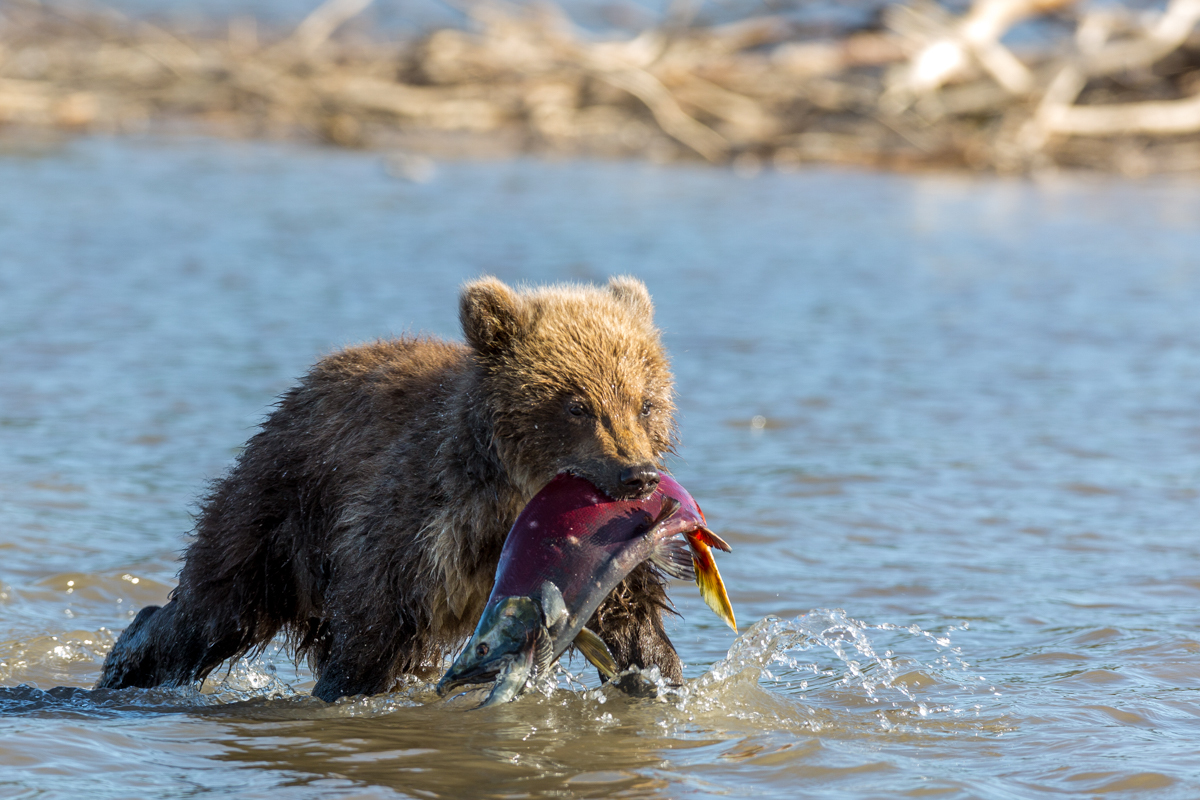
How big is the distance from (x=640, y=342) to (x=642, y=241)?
10729 millimetres

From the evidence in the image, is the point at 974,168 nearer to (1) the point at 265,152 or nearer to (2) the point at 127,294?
(1) the point at 265,152

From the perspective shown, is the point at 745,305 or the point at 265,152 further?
the point at 265,152

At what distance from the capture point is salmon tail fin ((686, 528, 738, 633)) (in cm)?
443

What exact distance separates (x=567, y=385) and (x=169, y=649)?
1.83 metres

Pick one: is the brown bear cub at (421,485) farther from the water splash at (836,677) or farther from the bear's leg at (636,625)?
the water splash at (836,677)

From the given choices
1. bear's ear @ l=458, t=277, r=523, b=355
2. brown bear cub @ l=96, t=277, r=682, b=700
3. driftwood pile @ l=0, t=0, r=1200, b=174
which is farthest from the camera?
driftwood pile @ l=0, t=0, r=1200, b=174

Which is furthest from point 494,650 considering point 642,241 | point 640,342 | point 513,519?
point 642,241

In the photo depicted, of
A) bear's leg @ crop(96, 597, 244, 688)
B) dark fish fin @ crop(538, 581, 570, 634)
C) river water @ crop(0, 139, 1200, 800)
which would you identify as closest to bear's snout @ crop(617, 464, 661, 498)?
dark fish fin @ crop(538, 581, 570, 634)

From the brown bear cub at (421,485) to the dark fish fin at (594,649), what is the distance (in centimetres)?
32

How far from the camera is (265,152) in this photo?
829 inches

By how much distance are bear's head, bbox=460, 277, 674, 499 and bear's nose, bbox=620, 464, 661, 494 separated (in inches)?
2.6

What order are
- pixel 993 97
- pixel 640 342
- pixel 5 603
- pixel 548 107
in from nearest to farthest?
pixel 640 342 → pixel 5 603 → pixel 993 97 → pixel 548 107

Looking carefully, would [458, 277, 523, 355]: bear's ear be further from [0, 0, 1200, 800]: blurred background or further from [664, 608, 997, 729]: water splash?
[664, 608, 997, 729]: water splash

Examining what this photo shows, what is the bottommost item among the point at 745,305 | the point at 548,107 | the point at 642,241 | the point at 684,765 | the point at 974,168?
the point at 684,765
